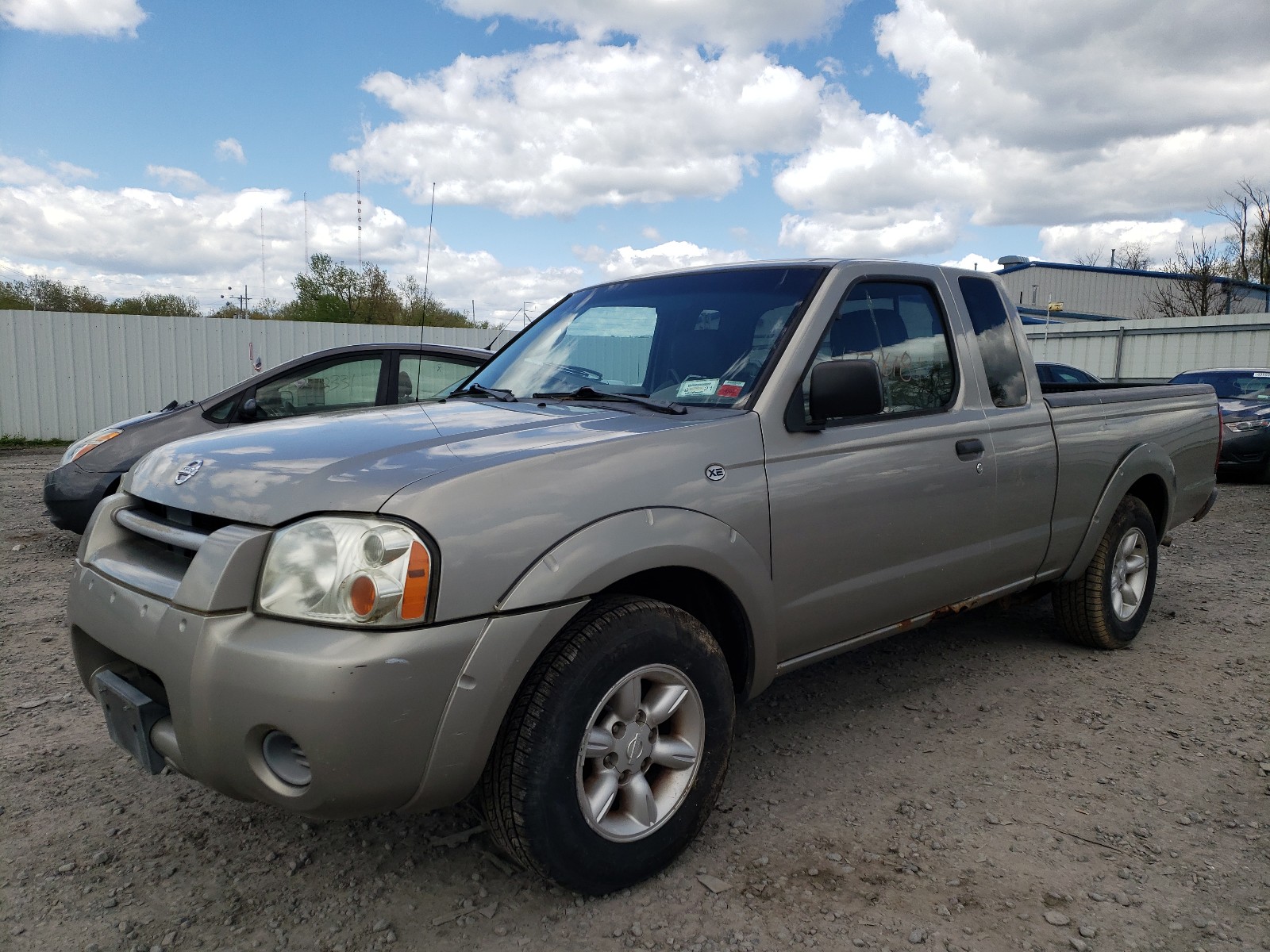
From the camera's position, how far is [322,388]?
6.71 m

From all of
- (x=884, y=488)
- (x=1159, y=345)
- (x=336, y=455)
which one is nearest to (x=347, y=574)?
(x=336, y=455)

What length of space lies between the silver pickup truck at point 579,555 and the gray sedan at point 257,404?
10.5 feet

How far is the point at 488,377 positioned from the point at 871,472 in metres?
1.61

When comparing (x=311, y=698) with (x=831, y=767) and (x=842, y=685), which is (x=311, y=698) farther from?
(x=842, y=685)

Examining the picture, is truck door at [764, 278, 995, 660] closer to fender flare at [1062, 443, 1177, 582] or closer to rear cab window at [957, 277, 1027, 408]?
rear cab window at [957, 277, 1027, 408]

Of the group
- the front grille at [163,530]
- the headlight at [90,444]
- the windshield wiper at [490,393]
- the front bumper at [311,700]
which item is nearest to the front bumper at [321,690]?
the front bumper at [311,700]

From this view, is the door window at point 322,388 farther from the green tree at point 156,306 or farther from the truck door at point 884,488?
the green tree at point 156,306

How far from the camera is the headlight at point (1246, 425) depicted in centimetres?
1098

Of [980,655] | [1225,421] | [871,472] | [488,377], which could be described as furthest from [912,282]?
[1225,421]

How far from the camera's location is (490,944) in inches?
90.7

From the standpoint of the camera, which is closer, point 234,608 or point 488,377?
point 234,608

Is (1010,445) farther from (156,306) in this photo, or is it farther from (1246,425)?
(156,306)

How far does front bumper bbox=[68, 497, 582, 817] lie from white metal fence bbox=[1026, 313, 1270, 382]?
19.6 m

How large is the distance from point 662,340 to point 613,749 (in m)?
1.60
